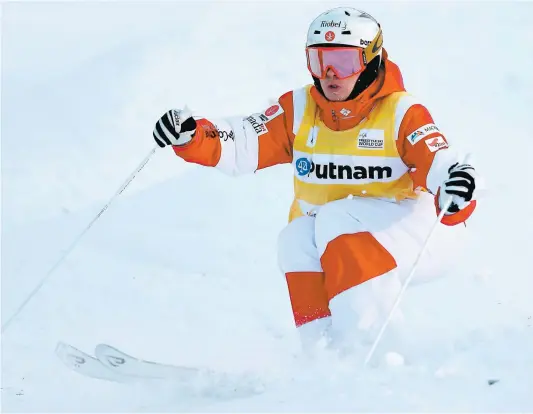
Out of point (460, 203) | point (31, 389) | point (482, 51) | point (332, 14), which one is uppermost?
point (332, 14)

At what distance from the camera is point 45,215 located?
7387mm

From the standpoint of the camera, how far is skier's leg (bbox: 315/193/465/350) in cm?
434

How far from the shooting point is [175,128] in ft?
15.2

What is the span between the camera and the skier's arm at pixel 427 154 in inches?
169

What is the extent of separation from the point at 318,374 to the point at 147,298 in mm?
2165

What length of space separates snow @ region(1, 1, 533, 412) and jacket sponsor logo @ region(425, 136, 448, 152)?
327 mm

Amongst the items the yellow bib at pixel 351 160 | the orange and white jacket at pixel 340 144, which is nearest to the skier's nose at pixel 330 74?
the orange and white jacket at pixel 340 144

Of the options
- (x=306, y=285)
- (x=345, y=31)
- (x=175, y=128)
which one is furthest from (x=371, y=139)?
(x=175, y=128)

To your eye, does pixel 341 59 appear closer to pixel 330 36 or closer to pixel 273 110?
pixel 330 36

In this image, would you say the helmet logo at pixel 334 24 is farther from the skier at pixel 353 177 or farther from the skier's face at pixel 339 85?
the skier's face at pixel 339 85

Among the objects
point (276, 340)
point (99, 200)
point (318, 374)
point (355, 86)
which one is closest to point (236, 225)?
point (99, 200)

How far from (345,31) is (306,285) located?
1278 mm

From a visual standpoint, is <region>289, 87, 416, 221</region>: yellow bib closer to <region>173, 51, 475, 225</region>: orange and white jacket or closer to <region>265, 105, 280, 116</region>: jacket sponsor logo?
<region>173, 51, 475, 225</region>: orange and white jacket

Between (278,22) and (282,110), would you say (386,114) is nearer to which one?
(282,110)
